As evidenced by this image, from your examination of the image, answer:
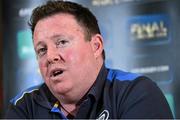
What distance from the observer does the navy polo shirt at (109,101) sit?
4.24 feet

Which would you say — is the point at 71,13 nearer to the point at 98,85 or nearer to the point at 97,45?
the point at 97,45

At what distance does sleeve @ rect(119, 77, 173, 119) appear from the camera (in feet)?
4.17

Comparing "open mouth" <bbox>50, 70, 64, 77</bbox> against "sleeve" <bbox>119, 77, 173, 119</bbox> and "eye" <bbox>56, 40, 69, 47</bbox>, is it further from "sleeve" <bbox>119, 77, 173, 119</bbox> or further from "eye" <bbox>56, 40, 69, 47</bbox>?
"sleeve" <bbox>119, 77, 173, 119</bbox>

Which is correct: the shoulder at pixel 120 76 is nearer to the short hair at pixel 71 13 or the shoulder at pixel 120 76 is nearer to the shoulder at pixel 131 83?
the shoulder at pixel 131 83

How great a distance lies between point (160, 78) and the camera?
2537 millimetres

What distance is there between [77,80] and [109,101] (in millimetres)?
142

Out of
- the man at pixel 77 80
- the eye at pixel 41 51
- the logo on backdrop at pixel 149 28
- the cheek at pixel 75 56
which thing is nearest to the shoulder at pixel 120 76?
the man at pixel 77 80

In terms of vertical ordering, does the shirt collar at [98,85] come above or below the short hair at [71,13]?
below

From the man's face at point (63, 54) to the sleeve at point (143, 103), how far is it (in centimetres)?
18

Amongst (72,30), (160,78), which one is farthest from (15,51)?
(72,30)

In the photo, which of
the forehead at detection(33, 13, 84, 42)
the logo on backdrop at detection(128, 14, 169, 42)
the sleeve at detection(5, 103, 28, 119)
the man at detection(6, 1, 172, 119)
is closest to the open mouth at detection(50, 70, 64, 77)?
the man at detection(6, 1, 172, 119)

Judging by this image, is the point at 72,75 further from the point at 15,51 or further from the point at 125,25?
the point at 15,51

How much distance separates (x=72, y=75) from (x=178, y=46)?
1238mm

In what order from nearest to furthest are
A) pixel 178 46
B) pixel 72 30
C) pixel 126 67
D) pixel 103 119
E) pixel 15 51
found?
pixel 103 119 < pixel 72 30 < pixel 178 46 < pixel 126 67 < pixel 15 51
